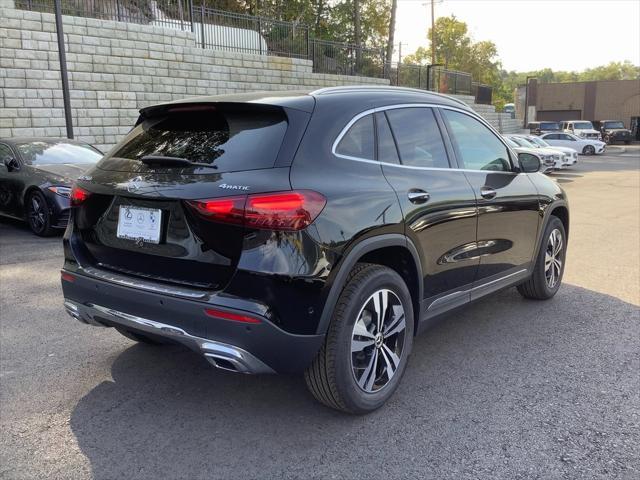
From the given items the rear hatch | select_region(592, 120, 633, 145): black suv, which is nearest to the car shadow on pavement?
the rear hatch

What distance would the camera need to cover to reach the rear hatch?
282cm

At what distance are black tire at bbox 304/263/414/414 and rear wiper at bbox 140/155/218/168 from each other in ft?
3.26

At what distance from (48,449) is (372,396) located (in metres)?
1.71

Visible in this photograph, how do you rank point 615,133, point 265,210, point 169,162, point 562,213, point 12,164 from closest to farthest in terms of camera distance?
1. point 265,210
2. point 169,162
3. point 562,213
4. point 12,164
5. point 615,133

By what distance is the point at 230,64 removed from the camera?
20.2m

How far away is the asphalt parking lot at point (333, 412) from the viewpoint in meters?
2.81

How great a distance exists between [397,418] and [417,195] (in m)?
1.30

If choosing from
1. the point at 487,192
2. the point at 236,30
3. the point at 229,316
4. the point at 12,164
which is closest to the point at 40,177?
the point at 12,164

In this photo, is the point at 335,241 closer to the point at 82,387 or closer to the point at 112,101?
the point at 82,387

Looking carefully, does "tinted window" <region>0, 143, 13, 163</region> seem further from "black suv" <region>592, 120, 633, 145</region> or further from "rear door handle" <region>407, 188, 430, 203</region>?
"black suv" <region>592, 120, 633, 145</region>

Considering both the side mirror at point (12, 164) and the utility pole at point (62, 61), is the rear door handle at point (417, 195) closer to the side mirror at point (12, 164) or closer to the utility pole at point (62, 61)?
the side mirror at point (12, 164)

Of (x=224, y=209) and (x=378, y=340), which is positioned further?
(x=378, y=340)

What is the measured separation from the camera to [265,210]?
2.74 metres

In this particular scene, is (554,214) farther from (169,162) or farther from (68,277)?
(68,277)
